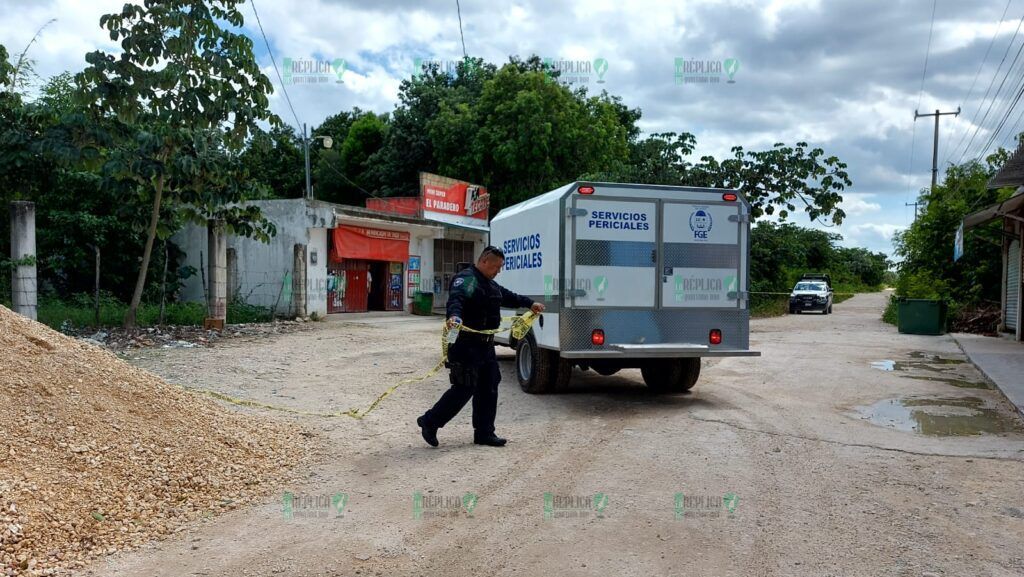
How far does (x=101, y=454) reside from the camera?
509 cm

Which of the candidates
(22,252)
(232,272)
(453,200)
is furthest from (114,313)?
(453,200)

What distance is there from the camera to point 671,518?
15.4ft

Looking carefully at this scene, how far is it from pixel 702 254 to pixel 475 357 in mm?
3577

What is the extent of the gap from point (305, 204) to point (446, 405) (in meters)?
15.9

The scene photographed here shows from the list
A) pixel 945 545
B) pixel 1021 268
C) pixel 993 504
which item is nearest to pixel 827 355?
pixel 1021 268

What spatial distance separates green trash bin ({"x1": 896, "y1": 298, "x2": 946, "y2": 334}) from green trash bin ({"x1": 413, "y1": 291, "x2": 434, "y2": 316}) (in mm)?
14346

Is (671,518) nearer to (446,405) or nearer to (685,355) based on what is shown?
(446,405)

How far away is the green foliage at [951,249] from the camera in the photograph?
2216 centimetres

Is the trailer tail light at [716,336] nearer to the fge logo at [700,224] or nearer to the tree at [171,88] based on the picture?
the fge logo at [700,224]

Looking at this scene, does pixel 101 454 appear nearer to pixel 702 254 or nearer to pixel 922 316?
pixel 702 254

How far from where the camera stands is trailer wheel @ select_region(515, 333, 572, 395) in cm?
920

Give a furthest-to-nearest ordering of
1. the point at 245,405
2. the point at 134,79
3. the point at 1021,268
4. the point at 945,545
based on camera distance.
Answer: the point at 1021,268 → the point at 134,79 → the point at 245,405 → the point at 945,545

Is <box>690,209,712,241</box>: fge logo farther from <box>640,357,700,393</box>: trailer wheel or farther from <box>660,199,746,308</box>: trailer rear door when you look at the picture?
<box>640,357,700,393</box>: trailer wheel

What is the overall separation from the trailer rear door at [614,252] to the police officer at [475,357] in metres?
1.86
